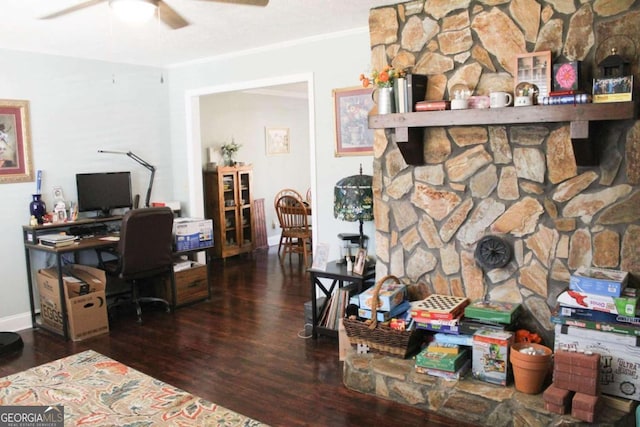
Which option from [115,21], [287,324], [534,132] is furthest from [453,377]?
[115,21]

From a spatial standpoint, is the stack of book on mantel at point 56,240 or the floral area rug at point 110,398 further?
the stack of book on mantel at point 56,240

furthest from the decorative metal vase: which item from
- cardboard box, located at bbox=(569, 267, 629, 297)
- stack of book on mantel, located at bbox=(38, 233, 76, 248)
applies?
stack of book on mantel, located at bbox=(38, 233, 76, 248)

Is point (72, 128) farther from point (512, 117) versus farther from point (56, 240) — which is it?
point (512, 117)

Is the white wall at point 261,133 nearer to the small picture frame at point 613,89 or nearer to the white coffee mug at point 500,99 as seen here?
the white coffee mug at point 500,99

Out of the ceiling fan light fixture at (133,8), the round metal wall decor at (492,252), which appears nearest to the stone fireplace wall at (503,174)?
the round metal wall decor at (492,252)

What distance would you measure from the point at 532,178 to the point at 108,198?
12.6 feet

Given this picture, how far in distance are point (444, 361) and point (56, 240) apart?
3.24 metres

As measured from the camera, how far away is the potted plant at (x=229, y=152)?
7219 mm

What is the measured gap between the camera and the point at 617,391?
270cm

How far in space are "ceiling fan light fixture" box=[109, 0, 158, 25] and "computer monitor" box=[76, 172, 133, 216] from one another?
2657 millimetres

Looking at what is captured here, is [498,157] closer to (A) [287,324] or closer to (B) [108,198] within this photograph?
(A) [287,324]

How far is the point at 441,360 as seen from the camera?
2.99 metres

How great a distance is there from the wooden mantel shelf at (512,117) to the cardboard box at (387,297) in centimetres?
82

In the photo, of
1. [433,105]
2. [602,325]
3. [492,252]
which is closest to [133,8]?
[433,105]
